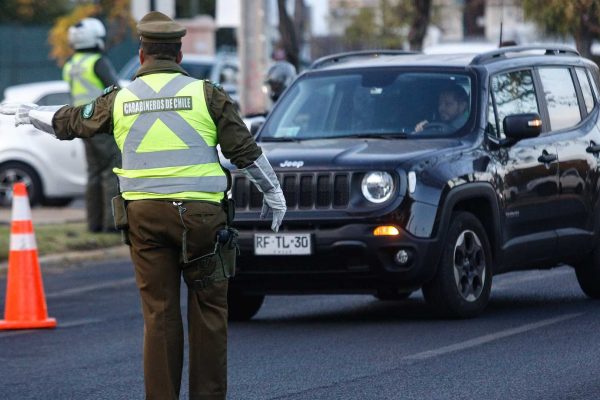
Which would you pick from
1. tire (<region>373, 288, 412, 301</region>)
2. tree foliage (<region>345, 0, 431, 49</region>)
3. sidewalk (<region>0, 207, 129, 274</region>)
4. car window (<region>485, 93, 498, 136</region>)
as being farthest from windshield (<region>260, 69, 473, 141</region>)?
tree foliage (<region>345, 0, 431, 49</region>)

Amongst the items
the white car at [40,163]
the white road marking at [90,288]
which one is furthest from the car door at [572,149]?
the white car at [40,163]

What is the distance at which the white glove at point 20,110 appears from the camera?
7762 mm

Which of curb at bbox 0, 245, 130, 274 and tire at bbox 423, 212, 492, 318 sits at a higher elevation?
tire at bbox 423, 212, 492, 318

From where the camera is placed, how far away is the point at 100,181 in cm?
1800

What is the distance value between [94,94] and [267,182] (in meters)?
10.2

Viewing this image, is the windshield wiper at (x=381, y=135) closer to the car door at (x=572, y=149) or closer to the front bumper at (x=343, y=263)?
the front bumper at (x=343, y=263)

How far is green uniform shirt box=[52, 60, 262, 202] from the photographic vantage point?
7125 mm

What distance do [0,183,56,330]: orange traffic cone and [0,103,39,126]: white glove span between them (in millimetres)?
3949

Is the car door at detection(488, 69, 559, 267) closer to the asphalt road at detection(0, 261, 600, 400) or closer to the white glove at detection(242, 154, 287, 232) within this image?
the asphalt road at detection(0, 261, 600, 400)

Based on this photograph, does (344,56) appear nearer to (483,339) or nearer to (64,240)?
(483,339)

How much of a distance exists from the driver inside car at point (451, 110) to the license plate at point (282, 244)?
4.48ft

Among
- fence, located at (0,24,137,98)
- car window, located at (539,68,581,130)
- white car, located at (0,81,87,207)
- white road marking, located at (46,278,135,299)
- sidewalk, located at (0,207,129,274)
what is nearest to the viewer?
car window, located at (539,68,581,130)

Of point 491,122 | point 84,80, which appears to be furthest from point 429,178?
point 84,80

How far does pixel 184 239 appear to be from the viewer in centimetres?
713
